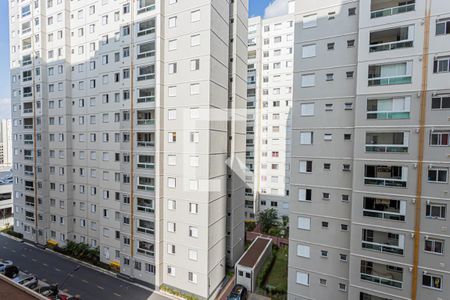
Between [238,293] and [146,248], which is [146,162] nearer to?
[146,248]

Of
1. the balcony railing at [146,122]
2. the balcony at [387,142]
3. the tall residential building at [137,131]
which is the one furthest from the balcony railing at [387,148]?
the balcony railing at [146,122]

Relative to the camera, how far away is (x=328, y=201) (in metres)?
15.4

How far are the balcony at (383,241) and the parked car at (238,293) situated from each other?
10649 millimetres

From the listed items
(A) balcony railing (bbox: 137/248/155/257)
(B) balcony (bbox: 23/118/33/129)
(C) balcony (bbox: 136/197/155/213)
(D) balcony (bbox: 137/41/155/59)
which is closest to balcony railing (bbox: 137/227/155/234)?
(C) balcony (bbox: 136/197/155/213)

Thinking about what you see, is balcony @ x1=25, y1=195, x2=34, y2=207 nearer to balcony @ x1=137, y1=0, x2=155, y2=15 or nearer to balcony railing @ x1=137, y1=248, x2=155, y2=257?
balcony railing @ x1=137, y1=248, x2=155, y2=257

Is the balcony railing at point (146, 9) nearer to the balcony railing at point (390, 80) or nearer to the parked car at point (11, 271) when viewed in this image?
the balcony railing at point (390, 80)

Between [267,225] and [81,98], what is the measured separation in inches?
1131

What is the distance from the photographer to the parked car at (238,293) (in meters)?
18.9

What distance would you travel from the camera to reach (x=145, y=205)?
21344 mm

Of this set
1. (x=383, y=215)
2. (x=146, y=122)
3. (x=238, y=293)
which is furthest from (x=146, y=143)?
(x=383, y=215)

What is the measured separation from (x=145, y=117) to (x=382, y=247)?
20937mm

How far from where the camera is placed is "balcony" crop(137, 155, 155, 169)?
67.8ft

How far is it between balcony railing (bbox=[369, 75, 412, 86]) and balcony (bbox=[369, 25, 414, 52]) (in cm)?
168

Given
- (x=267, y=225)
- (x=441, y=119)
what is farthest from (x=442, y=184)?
(x=267, y=225)
